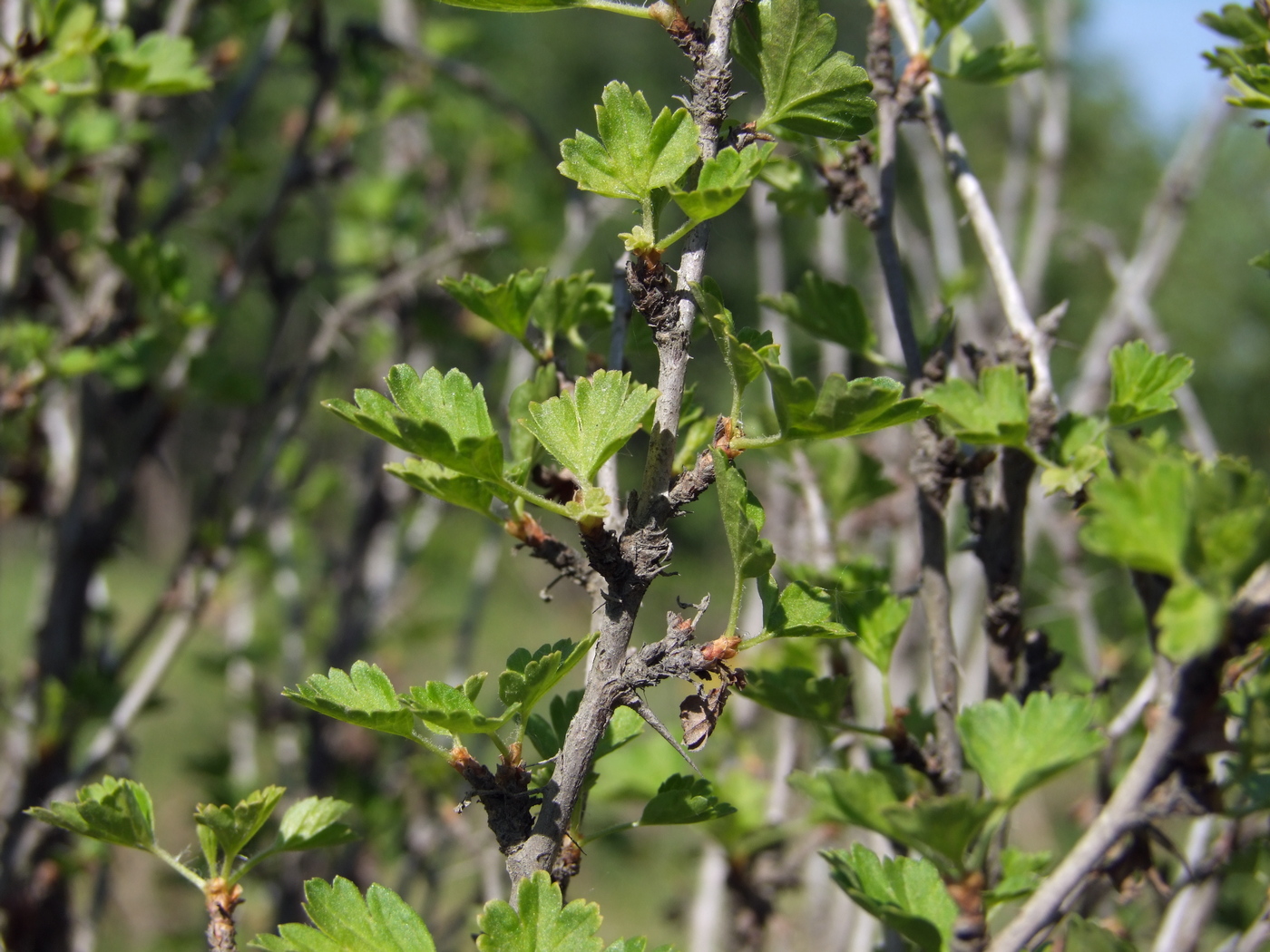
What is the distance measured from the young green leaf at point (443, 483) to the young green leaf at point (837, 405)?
218 mm

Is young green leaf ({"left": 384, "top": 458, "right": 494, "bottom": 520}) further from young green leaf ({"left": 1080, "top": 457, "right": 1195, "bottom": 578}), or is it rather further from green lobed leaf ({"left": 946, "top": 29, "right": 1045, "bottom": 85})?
green lobed leaf ({"left": 946, "top": 29, "right": 1045, "bottom": 85})

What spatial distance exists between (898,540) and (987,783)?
61.8 inches

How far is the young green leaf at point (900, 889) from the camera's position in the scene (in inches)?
27.7

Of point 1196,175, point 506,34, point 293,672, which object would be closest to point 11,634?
point 506,34

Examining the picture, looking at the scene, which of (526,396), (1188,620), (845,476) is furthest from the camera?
(845,476)

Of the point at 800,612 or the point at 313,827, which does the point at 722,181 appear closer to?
the point at 800,612

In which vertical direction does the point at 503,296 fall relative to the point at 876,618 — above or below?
above

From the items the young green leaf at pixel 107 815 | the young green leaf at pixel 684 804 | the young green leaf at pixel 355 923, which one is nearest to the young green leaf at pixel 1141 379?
the young green leaf at pixel 684 804

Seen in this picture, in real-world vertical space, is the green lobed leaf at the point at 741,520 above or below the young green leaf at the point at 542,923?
above

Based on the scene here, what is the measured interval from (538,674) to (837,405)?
0.27 m

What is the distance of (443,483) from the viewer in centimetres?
68

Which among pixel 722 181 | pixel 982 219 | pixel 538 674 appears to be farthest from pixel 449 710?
pixel 982 219

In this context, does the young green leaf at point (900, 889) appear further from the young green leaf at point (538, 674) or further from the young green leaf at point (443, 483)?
the young green leaf at point (443, 483)

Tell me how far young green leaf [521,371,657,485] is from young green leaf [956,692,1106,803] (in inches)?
13.3
